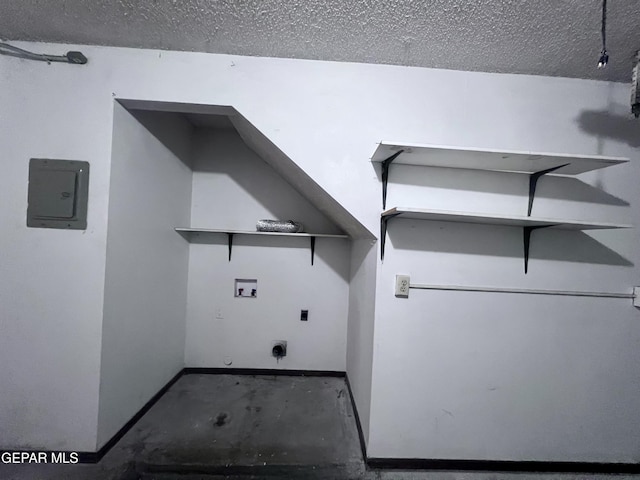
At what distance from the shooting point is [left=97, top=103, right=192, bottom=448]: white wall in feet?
4.48

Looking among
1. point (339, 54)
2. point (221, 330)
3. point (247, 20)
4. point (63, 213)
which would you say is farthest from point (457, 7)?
point (221, 330)

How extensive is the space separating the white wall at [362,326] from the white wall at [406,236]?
84 mm

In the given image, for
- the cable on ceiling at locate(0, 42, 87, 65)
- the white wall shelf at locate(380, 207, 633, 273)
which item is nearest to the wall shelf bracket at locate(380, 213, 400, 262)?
the white wall shelf at locate(380, 207, 633, 273)

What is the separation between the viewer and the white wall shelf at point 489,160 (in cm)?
105

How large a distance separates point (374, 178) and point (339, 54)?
68 cm

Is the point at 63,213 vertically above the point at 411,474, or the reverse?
the point at 63,213

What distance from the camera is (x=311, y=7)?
1017 millimetres

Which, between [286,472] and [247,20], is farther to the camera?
[286,472]

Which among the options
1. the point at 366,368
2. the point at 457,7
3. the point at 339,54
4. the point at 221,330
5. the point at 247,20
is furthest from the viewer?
the point at 221,330

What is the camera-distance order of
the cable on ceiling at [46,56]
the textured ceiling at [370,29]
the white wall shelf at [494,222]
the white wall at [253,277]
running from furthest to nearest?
the white wall at [253,277] < the cable on ceiling at [46,56] < the white wall shelf at [494,222] < the textured ceiling at [370,29]

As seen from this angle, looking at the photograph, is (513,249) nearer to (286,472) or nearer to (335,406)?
(335,406)

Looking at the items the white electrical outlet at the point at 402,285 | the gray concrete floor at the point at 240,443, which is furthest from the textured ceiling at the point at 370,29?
the gray concrete floor at the point at 240,443

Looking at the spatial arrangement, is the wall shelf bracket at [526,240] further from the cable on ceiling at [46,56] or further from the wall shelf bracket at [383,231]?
the cable on ceiling at [46,56]

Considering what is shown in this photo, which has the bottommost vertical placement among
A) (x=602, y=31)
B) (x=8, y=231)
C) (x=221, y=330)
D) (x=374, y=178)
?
(x=221, y=330)
